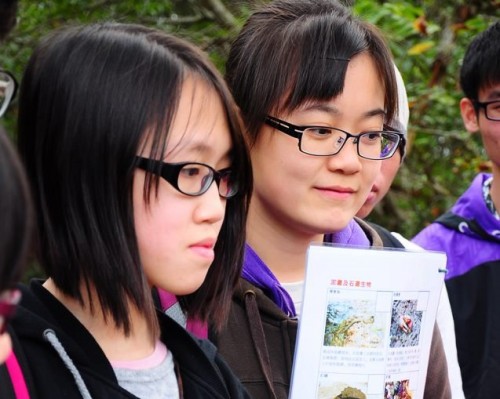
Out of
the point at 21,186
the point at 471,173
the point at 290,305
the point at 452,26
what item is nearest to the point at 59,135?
the point at 21,186

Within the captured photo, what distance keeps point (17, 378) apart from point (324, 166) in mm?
905

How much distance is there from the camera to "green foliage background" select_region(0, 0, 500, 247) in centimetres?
435

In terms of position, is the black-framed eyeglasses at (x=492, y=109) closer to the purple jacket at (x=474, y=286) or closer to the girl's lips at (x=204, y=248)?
the purple jacket at (x=474, y=286)

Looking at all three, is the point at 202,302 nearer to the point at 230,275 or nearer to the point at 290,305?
the point at 230,275

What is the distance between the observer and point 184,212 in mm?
1525

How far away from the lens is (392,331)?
1.84 meters

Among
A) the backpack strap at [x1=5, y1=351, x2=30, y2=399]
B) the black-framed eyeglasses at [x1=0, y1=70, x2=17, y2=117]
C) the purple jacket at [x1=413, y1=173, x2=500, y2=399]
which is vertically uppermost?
the black-framed eyeglasses at [x1=0, y1=70, x2=17, y2=117]

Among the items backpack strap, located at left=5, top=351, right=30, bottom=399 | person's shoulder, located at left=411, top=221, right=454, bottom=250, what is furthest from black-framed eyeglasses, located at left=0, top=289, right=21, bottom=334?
person's shoulder, located at left=411, top=221, right=454, bottom=250

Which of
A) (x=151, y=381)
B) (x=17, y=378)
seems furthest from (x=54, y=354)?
(x=151, y=381)

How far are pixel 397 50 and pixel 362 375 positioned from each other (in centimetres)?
285

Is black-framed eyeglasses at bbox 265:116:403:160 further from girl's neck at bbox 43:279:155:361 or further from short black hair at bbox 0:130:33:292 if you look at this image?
short black hair at bbox 0:130:33:292

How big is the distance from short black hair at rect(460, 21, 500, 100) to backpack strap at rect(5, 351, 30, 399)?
2421mm

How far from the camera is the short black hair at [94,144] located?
1.47 metres

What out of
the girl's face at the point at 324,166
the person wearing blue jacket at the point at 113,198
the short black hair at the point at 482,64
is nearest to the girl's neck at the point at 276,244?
the girl's face at the point at 324,166
